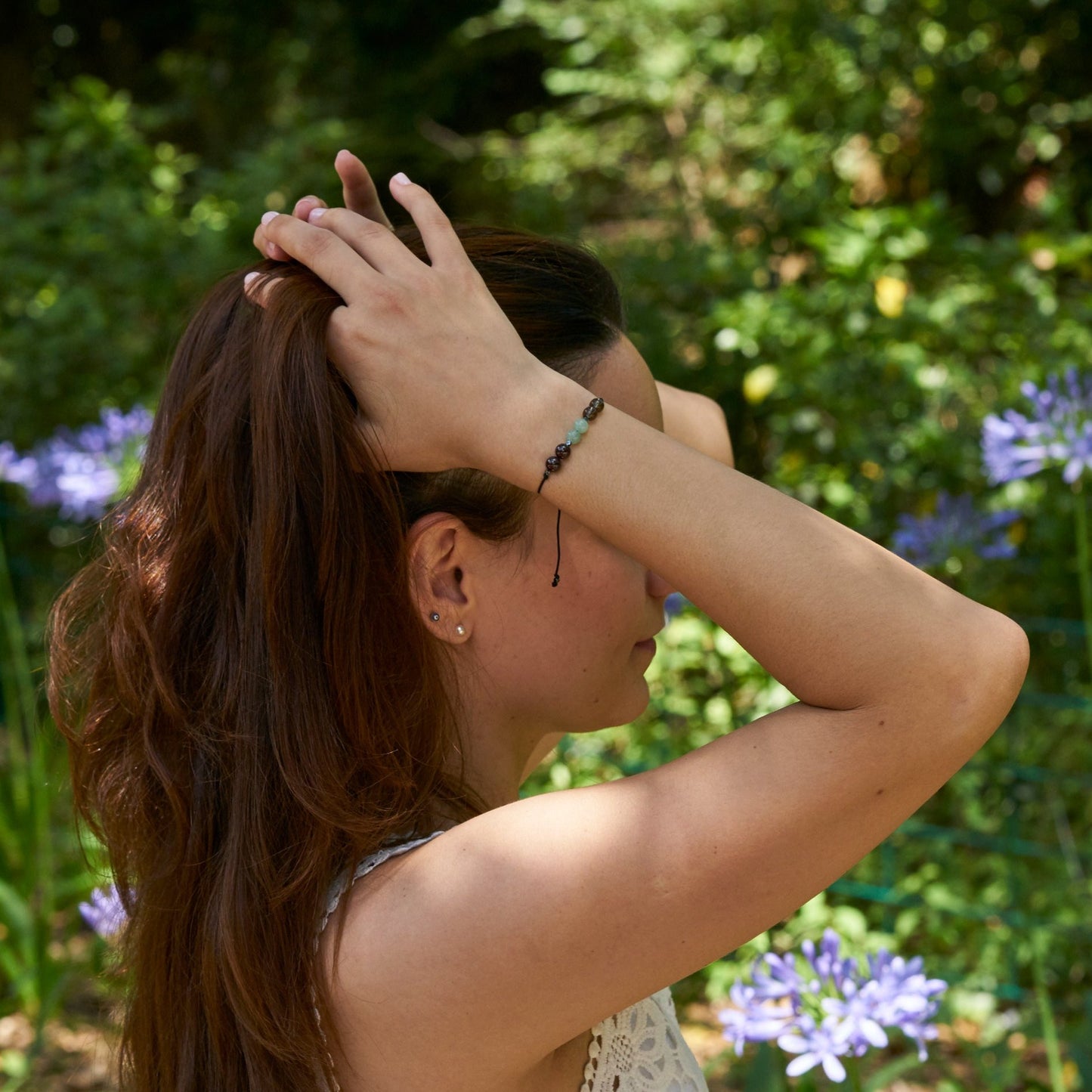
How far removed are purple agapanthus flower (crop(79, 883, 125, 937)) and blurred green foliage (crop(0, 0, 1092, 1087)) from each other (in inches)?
19.7

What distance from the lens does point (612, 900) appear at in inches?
38.6

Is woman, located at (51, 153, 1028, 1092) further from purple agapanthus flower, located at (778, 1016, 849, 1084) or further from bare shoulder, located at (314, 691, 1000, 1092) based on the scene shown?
purple agapanthus flower, located at (778, 1016, 849, 1084)

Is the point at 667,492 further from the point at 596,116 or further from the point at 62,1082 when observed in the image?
the point at 596,116

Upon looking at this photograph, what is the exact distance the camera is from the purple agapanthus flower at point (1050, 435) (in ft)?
5.87

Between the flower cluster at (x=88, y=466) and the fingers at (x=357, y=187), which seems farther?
the flower cluster at (x=88, y=466)

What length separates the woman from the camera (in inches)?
38.9

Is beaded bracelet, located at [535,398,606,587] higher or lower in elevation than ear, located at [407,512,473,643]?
higher

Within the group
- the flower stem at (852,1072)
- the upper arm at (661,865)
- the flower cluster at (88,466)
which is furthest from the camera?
the flower cluster at (88,466)

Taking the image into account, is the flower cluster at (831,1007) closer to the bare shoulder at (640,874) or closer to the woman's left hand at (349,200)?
the bare shoulder at (640,874)

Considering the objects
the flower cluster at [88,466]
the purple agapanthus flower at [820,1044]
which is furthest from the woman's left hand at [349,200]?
the flower cluster at [88,466]

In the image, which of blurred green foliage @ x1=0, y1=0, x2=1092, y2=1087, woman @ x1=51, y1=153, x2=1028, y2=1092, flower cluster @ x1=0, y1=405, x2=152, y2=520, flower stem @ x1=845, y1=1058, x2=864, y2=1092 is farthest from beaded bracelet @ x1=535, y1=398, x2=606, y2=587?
flower cluster @ x1=0, y1=405, x2=152, y2=520

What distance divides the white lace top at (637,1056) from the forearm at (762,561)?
347 millimetres

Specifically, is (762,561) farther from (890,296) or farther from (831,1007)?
(890,296)

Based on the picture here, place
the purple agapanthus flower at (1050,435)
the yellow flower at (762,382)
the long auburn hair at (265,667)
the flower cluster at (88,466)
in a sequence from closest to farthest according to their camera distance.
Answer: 1. the long auburn hair at (265,667)
2. the purple agapanthus flower at (1050,435)
3. the flower cluster at (88,466)
4. the yellow flower at (762,382)
